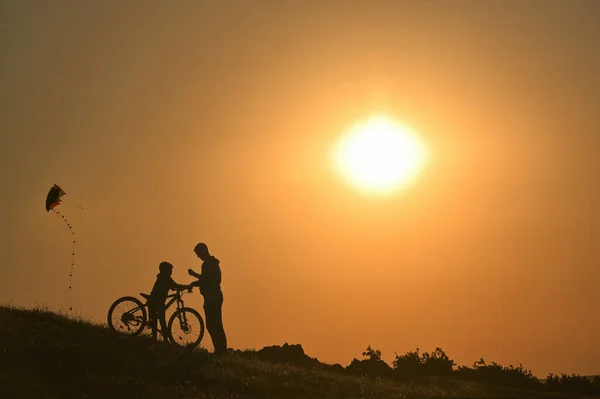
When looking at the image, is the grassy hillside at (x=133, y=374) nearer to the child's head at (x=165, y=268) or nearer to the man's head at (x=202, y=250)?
the child's head at (x=165, y=268)

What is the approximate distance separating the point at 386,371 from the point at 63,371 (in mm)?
13155

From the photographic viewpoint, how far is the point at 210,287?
22047 millimetres

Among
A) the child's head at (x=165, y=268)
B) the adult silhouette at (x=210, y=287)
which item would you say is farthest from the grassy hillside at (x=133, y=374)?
the child's head at (x=165, y=268)

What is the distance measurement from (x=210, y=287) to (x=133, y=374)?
3909mm

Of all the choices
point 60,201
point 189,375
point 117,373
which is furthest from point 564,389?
point 60,201

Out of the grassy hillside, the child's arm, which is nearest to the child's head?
the child's arm

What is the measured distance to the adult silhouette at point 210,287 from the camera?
22.0m

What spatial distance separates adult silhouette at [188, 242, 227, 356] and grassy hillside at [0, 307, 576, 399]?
3.34 feet

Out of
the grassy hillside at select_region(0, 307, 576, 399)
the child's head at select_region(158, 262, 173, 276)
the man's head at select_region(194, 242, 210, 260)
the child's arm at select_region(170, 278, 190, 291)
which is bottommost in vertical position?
the grassy hillside at select_region(0, 307, 576, 399)

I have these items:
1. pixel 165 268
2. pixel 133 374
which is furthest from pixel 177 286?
pixel 133 374

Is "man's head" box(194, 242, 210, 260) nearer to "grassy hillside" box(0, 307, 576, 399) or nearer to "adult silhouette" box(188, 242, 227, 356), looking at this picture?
"adult silhouette" box(188, 242, 227, 356)

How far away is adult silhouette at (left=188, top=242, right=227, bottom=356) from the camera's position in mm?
22047

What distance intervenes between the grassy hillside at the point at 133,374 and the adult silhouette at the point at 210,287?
1.02 meters

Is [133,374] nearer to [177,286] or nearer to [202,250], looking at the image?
[177,286]
